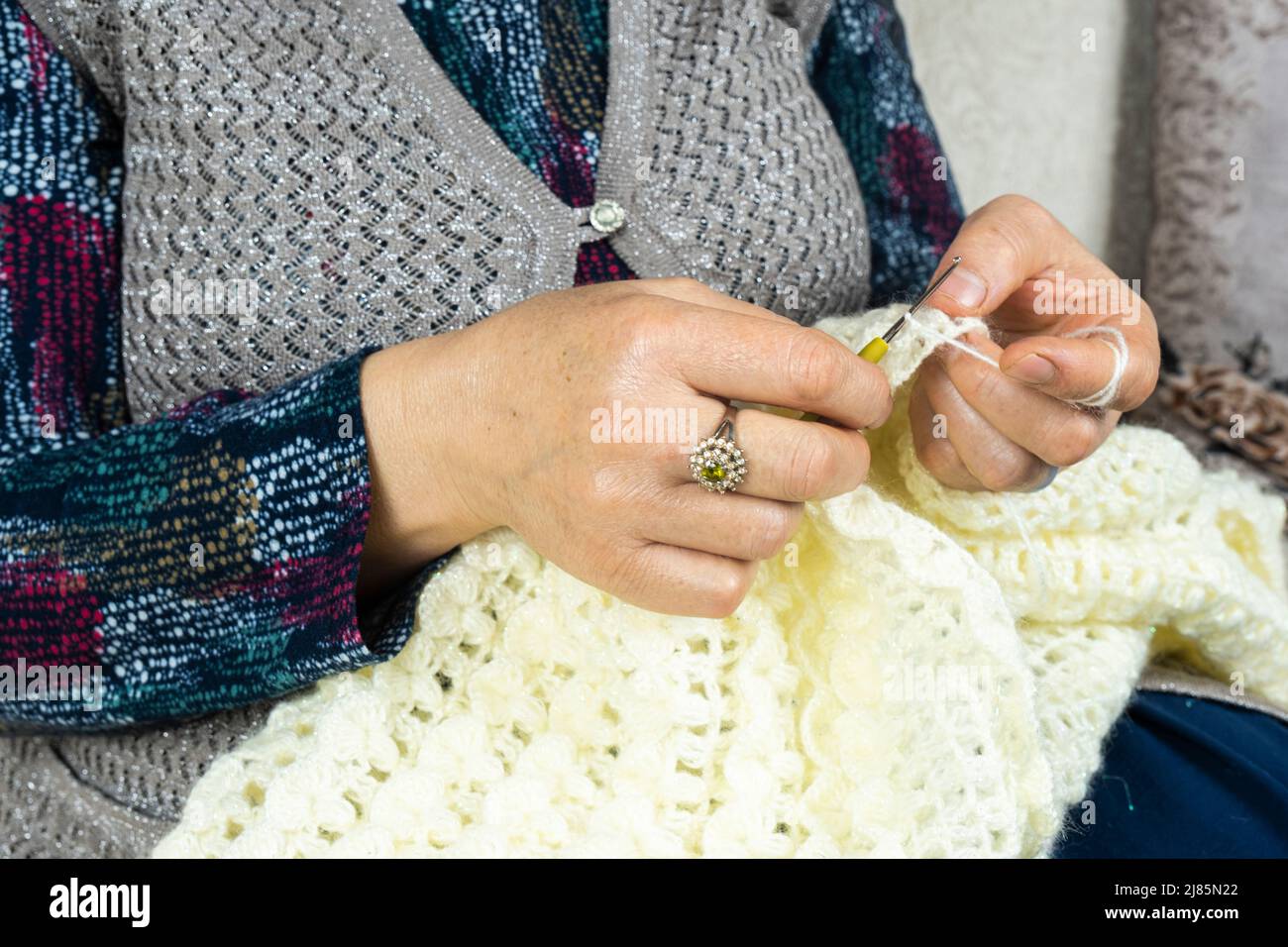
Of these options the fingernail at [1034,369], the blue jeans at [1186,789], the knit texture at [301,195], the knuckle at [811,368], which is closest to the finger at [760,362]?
the knuckle at [811,368]

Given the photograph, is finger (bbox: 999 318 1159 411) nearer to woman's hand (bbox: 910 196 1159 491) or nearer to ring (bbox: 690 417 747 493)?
woman's hand (bbox: 910 196 1159 491)

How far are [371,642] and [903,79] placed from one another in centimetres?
69

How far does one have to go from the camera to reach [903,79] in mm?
988

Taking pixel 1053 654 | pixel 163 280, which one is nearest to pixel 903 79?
pixel 1053 654

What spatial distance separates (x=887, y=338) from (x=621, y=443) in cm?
18

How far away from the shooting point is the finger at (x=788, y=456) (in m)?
0.55

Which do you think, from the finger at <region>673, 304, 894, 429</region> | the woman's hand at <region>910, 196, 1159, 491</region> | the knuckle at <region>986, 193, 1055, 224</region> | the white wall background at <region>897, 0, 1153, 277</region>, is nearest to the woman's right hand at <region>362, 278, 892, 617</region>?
the finger at <region>673, 304, 894, 429</region>

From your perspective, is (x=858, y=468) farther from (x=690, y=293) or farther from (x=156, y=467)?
(x=156, y=467)

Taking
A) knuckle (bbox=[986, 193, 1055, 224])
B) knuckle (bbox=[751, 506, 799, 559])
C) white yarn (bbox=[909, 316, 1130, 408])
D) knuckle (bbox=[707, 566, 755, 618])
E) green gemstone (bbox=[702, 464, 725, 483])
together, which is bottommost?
knuckle (bbox=[707, 566, 755, 618])

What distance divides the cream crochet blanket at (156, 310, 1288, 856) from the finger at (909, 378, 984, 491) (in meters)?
0.02

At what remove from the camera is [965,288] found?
659 mm

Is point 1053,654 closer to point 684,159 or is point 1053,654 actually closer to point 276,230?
point 684,159

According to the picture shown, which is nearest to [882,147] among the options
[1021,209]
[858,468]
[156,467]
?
[1021,209]

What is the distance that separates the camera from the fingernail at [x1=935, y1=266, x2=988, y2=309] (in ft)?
2.15
